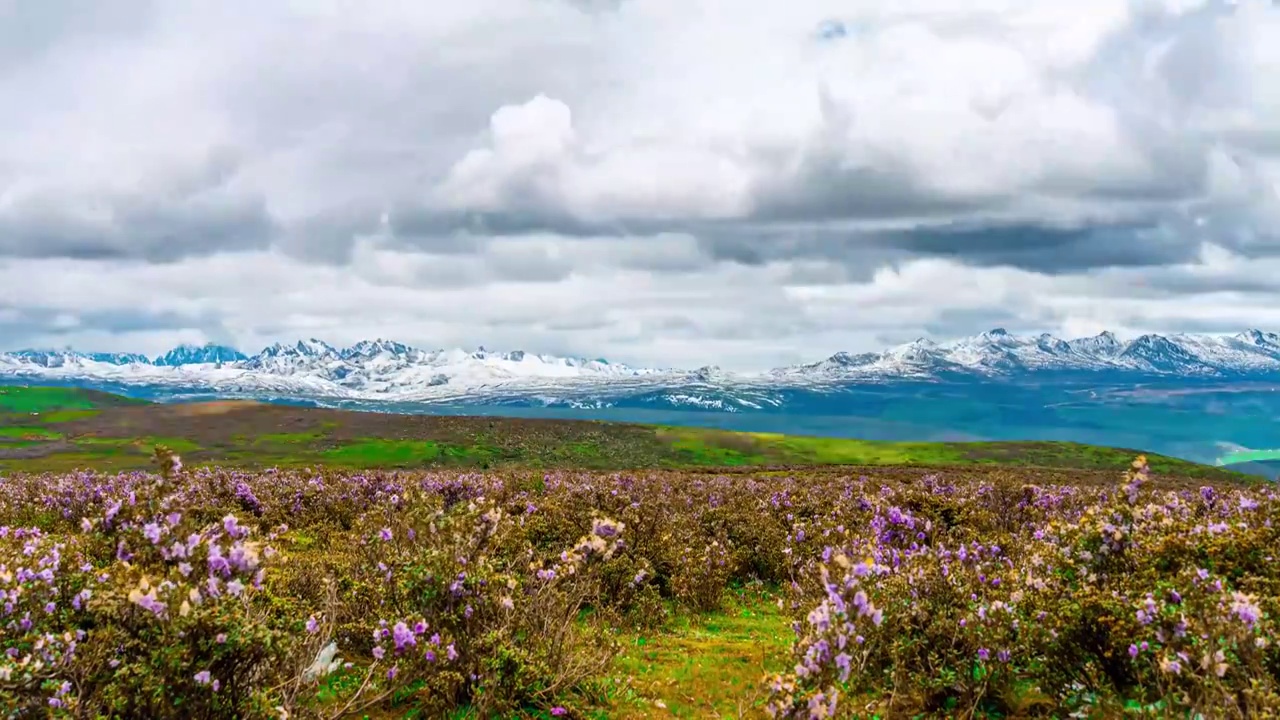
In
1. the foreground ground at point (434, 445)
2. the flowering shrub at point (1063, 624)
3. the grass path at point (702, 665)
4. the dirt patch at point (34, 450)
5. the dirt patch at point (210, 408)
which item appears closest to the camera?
the flowering shrub at point (1063, 624)

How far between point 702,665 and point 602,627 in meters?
2.19

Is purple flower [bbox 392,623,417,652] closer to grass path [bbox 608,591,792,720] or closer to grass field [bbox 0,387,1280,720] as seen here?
grass field [bbox 0,387,1280,720]

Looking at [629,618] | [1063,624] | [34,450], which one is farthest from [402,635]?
[34,450]

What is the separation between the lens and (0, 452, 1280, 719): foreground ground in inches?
320

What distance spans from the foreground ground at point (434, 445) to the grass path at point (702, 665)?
76.9m

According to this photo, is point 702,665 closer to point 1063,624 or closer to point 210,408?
point 1063,624

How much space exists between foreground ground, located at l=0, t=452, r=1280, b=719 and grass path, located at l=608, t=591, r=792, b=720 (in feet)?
0.25

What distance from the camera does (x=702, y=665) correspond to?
1600 centimetres

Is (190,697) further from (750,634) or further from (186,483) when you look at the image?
(750,634)

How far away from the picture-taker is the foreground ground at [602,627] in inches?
320

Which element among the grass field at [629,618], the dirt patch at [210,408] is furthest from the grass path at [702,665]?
the dirt patch at [210,408]

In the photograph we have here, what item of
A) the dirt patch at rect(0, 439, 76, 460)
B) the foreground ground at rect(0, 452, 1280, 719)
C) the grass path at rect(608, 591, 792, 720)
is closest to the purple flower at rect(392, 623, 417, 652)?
the foreground ground at rect(0, 452, 1280, 719)

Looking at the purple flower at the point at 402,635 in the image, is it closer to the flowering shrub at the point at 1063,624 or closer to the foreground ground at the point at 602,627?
the foreground ground at the point at 602,627

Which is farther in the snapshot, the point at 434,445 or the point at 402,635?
the point at 434,445
